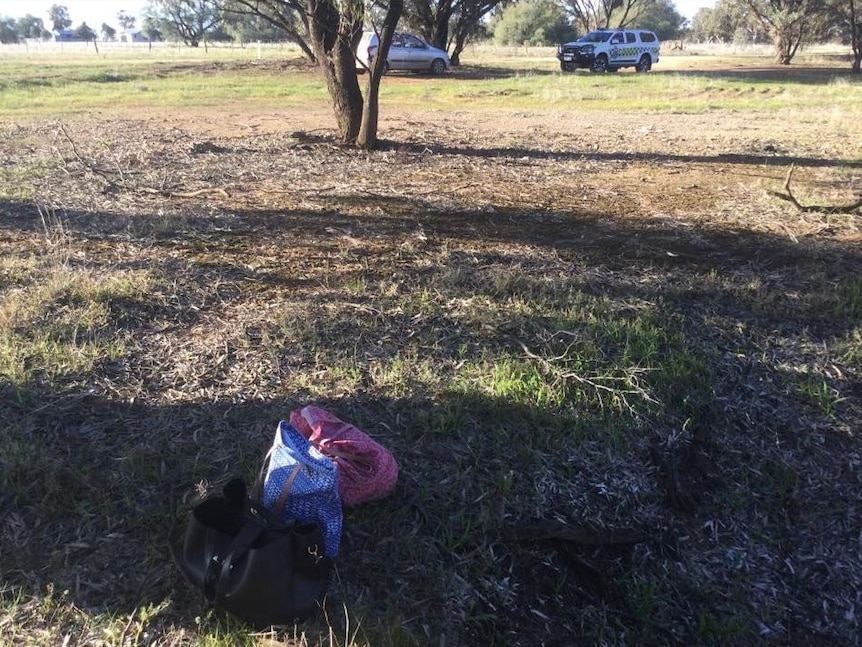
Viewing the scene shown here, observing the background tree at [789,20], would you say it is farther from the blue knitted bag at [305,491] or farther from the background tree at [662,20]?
the blue knitted bag at [305,491]

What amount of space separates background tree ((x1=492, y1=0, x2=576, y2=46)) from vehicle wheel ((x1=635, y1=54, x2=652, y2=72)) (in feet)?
80.7

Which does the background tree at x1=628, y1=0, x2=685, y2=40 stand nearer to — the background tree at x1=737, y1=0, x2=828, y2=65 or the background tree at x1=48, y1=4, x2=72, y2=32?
the background tree at x1=737, y1=0, x2=828, y2=65

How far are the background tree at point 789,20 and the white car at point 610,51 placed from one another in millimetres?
10709

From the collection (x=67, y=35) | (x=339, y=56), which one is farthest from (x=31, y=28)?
(x=339, y=56)

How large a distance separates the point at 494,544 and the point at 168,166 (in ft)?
22.5

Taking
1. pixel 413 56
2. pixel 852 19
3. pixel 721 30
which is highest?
pixel 721 30

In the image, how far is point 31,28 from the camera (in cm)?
10050

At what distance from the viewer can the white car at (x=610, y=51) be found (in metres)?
28.9

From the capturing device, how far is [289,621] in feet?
7.26

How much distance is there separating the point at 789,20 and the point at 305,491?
42.1 metres

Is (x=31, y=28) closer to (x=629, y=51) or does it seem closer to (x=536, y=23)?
(x=536, y=23)

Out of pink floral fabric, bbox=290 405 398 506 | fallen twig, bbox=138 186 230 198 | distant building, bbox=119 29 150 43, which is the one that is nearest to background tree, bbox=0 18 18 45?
distant building, bbox=119 29 150 43

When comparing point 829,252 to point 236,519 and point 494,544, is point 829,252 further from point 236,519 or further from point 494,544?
point 236,519

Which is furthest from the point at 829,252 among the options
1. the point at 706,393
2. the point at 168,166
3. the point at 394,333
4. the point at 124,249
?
the point at 168,166
